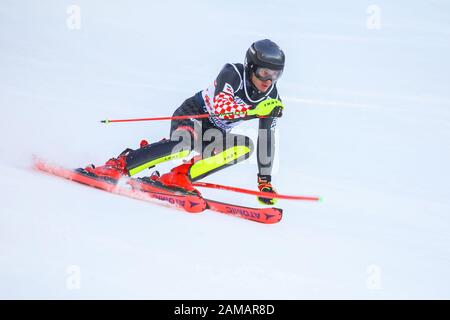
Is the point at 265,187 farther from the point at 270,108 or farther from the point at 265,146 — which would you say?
the point at 270,108

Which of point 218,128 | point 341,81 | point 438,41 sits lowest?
point 218,128

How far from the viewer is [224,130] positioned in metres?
5.84

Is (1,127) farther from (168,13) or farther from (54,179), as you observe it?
(168,13)

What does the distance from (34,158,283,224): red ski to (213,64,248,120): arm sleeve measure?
2.44 feet

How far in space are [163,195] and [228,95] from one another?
3.33 feet

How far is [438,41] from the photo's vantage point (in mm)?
8711

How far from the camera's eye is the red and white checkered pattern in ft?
17.5

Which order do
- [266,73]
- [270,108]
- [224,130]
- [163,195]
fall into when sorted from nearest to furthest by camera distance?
1. [270,108]
2. [266,73]
3. [163,195]
4. [224,130]

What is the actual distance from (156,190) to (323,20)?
14.7 feet

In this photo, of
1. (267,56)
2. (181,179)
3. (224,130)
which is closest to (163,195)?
(181,179)

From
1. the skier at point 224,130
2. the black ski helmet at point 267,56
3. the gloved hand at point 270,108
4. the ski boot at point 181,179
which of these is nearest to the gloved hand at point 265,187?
the skier at point 224,130

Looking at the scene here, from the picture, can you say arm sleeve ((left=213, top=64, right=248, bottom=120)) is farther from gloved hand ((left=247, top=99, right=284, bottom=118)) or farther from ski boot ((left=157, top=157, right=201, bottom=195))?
ski boot ((left=157, top=157, right=201, bottom=195))

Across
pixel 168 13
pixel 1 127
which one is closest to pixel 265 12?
pixel 168 13

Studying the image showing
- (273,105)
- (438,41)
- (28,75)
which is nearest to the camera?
(273,105)
